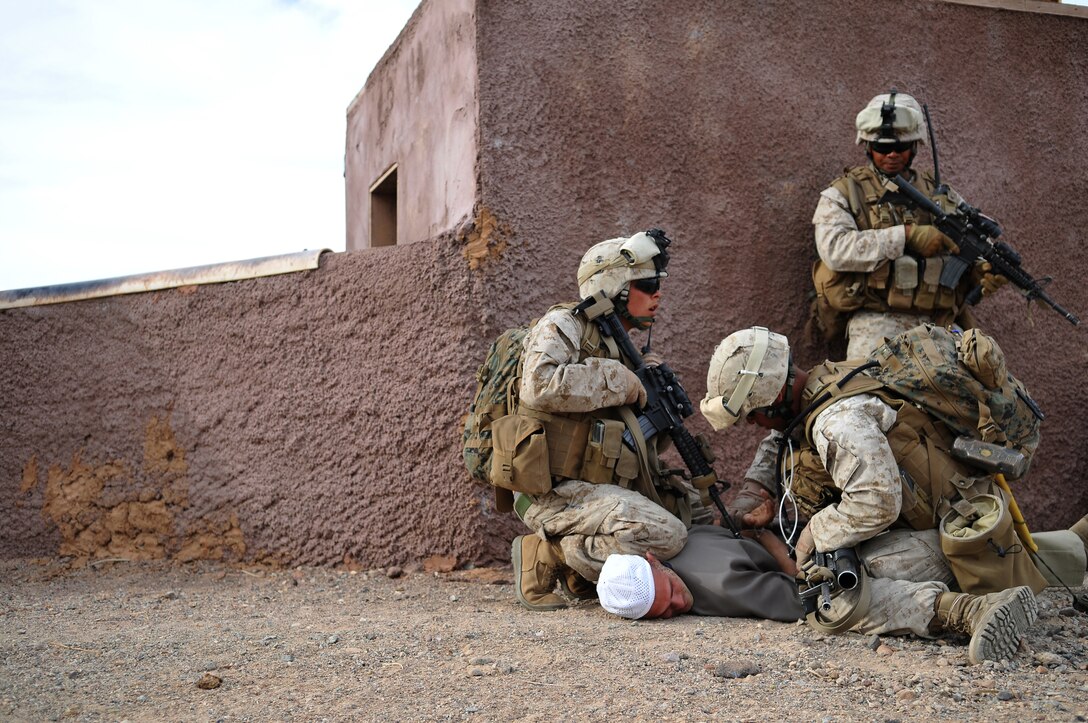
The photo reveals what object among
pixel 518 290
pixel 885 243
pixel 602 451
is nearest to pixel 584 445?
pixel 602 451

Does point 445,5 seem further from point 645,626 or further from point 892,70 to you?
point 645,626

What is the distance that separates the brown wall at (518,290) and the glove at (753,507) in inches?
34.9

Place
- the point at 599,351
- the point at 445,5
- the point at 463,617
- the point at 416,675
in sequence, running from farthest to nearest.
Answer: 1. the point at 445,5
2. the point at 599,351
3. the point at 463,617
4. the point at 416,675

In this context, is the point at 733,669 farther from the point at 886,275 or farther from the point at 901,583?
the point at 886,275

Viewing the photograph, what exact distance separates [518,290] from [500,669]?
2337 mm

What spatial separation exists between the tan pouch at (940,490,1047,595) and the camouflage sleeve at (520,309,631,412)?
1.26 metres

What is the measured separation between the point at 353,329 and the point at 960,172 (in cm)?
335

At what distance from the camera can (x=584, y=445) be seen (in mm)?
4207

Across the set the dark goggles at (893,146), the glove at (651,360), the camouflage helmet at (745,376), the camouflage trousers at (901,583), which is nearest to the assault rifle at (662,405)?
the glove at (651,360)

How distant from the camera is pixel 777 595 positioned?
3.95 metres

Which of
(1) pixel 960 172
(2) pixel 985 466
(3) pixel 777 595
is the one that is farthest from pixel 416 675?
(1) pixel 960 172

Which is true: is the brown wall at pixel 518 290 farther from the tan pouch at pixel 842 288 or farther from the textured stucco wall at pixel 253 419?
the tan pouch at pixel 842 288

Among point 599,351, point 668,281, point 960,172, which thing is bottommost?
point 599,351

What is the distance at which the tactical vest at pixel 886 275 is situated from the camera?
16.8 feet
